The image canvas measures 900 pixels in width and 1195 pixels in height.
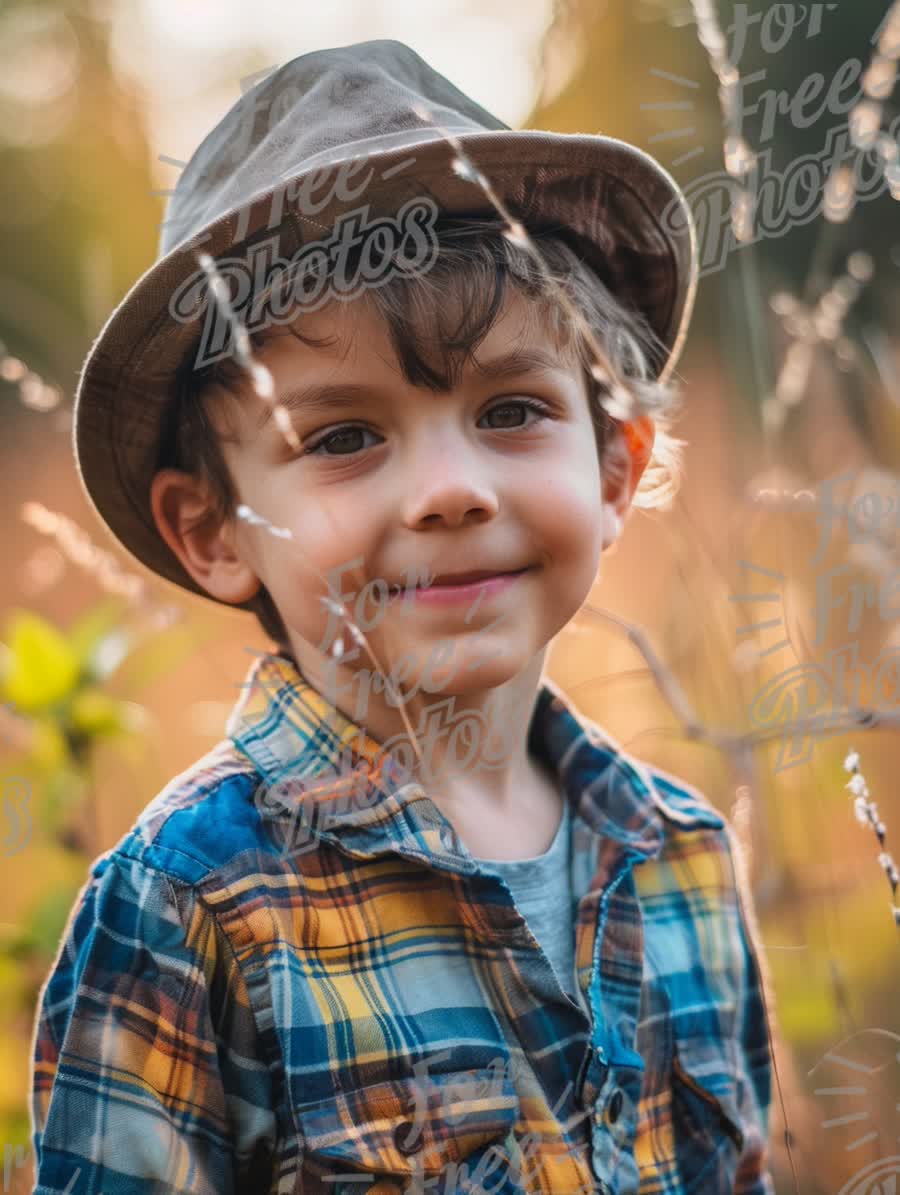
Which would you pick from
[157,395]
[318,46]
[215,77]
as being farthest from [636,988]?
[215,77]

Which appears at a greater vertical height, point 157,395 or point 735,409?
point 735,409

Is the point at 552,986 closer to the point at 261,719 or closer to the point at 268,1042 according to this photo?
the point at 268,1042

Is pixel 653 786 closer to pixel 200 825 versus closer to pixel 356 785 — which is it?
pixel 356 785

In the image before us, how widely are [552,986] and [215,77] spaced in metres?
1.63

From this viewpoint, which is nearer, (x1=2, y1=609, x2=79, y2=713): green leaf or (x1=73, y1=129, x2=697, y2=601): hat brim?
(x1=73, y1=129, x2=697, y2=601): hat brim

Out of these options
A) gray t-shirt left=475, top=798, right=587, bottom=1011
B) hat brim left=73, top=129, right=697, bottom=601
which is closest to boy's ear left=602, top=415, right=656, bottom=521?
hat brim left=73, top=129, right=697, bottom=601

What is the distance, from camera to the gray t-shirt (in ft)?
3.49

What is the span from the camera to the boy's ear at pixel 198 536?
44.0 inches

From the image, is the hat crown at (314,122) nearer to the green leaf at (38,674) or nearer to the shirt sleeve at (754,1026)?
the green leaf at (38,674)

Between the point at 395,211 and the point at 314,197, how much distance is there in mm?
77

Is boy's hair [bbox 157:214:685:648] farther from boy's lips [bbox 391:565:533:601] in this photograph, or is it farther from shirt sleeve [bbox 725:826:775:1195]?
shirt sleeve [bbox 725:826:775:1195]

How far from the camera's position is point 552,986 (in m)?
0.99

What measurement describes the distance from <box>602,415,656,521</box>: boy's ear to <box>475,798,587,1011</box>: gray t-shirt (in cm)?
39

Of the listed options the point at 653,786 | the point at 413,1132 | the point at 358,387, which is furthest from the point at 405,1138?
the point at 358,387
